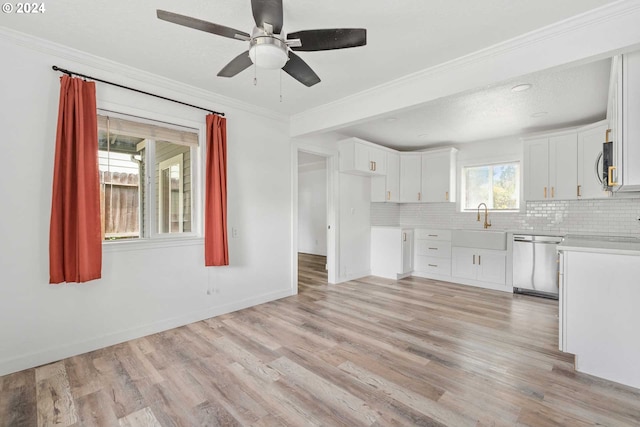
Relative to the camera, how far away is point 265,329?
10.3ft

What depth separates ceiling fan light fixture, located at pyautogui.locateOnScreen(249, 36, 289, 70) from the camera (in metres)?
1.80

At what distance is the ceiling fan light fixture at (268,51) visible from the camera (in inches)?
70.8

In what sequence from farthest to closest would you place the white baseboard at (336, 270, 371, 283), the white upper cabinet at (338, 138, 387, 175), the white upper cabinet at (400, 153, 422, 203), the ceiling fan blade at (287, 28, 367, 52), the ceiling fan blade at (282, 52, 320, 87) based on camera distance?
the white upper cabinet at (400, 153, 422, 203) → the white baseboard at (336, 270, 371, 283) → the white upper cabinet at (338, 138, 387, 175) → the ceiling fan blade at (282, 52, 320, 87) → the ceiling fan blade at (287, 28, 367, 52)

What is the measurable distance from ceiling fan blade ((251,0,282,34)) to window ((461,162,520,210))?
4.94 meters

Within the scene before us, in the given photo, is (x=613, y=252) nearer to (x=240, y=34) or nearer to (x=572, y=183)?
(x=572, y=183)

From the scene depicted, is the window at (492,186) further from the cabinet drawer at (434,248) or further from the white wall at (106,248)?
the white wall at (106,248)

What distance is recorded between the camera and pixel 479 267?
4.88m

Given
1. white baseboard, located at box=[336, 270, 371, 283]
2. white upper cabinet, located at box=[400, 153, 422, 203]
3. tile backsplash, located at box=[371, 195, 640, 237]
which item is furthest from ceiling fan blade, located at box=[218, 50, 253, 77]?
white upper cabinet, located at box=[400, 153, 422, 203]

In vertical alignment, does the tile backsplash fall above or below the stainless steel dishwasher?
above

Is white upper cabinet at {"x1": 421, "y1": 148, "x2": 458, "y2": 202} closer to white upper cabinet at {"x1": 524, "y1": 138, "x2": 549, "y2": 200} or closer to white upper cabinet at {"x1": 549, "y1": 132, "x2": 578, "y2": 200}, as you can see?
white upper cabinet at {"x1": 524, "y1": 138, "x2": 549, "y2": 200}

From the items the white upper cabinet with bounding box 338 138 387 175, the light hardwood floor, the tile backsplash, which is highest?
the white upper cabinet with bounding box 338 138 387 175

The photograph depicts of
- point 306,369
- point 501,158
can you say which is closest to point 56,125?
point 306,369

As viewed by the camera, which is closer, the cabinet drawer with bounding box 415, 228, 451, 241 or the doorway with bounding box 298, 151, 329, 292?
the cabinet drawer with bounding box 415, 228, 451, 241

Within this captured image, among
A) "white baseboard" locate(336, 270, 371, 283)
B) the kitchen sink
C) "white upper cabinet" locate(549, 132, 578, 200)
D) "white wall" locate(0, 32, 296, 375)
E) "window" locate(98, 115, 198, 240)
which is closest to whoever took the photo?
"white wall" locate(0, 32, 296, 375)
